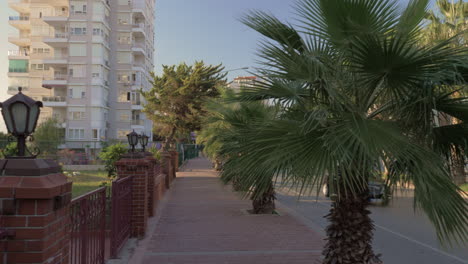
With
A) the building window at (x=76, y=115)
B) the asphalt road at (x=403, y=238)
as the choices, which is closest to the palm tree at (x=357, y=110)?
the asphalt road at (x=403, y=238)

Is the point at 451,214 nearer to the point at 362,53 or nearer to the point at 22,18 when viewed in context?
the point at 362,53

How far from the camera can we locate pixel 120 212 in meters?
6.88

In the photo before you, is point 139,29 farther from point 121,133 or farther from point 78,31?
point 121,133

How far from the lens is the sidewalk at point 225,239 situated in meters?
7.05

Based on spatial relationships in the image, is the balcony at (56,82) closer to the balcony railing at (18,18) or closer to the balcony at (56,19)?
the balcony at (56,19)

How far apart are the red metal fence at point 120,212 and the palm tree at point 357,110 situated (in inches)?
104

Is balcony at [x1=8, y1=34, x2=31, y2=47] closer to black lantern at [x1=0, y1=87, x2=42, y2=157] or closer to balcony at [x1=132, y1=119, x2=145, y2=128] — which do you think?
balcony at [x1=132, y1=119, x2=145, y2=128]

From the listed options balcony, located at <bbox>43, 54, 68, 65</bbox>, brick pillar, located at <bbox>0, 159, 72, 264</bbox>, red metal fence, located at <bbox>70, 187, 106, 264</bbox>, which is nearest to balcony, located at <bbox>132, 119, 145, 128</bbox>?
balcony, located at <bbox>43, 54, 68, 65</bbox>

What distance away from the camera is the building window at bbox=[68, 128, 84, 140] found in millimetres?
46562

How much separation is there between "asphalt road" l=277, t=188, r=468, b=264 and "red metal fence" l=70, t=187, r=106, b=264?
2.16 meters

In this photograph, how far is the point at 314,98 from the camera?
4996mm

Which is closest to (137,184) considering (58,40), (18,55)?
(58,40)

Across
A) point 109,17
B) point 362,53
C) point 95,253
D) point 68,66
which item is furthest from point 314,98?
point 109,17

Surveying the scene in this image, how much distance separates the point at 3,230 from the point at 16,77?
54371 mm
